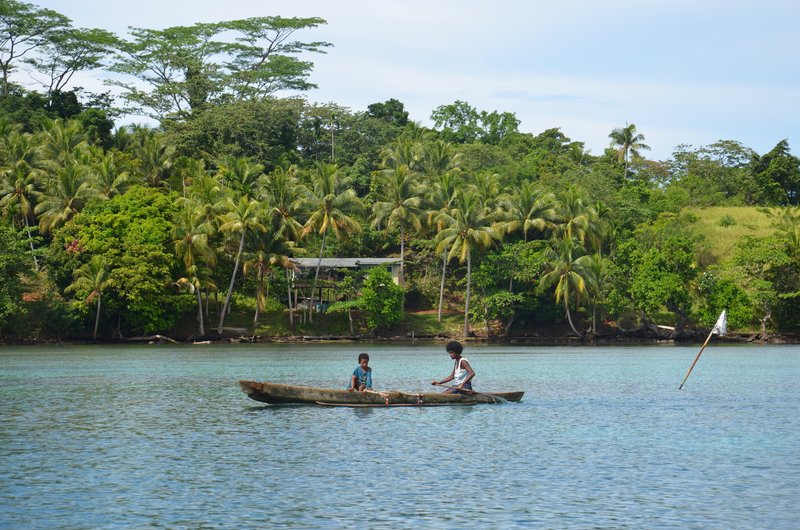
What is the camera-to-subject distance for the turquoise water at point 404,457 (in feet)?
48.6

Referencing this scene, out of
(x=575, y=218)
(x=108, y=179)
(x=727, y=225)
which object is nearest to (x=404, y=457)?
(x=575, y=218)

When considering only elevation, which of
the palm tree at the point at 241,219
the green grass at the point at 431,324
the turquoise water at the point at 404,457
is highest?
the palm tree at the point at 241,219

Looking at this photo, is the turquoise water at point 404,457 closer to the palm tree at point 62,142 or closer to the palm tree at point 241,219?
the palm tree at point 241,219

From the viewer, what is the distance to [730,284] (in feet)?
236

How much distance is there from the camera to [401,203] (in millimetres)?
79188

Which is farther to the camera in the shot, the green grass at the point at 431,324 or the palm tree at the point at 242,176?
the palm tree at the point at 242,176

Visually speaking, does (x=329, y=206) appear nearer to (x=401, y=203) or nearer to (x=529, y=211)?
(x=401, y=203)

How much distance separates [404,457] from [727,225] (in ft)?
242

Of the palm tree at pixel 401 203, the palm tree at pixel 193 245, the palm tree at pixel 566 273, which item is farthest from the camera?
the palm tree at pixel 401 203

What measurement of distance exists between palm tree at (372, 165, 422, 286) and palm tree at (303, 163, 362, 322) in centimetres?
499

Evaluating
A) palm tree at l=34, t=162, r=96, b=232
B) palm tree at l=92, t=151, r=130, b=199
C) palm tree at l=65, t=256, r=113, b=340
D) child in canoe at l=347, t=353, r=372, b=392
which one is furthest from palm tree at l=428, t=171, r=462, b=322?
child in canoe at l=347, t=353, r=372, b=392

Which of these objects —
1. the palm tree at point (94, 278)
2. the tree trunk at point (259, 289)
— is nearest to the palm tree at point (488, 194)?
the tree trunk at point (259, 289)

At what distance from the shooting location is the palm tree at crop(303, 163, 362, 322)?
73.3 m

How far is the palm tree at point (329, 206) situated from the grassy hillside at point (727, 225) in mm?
32268
